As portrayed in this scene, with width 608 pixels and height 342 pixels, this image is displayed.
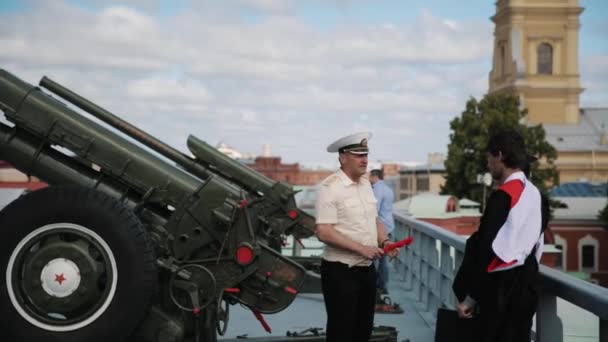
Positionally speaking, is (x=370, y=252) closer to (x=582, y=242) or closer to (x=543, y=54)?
(x=582, y=242)

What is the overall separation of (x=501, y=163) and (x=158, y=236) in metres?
2.32

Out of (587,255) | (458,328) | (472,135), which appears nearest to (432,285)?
(458,328)

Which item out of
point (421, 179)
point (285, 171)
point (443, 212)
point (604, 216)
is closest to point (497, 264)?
point (443, 212)

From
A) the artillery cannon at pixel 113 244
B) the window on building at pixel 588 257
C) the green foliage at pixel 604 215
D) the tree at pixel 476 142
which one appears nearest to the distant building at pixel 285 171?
the window on building at pixel 588 257

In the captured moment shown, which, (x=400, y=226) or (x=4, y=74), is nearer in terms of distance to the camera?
(x=4, y=74)

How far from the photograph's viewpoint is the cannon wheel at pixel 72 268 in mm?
5727

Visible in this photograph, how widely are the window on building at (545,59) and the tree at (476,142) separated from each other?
45.2 metres

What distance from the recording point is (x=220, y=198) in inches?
244

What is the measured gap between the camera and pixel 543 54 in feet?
379

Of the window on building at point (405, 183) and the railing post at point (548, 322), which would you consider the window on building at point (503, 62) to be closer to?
the window on building at point (405, 183)

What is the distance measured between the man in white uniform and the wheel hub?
1.32 metres

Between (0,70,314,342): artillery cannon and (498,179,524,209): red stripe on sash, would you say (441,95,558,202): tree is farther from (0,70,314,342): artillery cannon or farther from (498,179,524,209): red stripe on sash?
(498,179,524,209): red stripe on sash

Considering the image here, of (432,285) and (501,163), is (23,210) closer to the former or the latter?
(501,163)

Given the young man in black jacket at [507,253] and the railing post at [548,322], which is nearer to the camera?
the young man in black jacket at [507,253]
